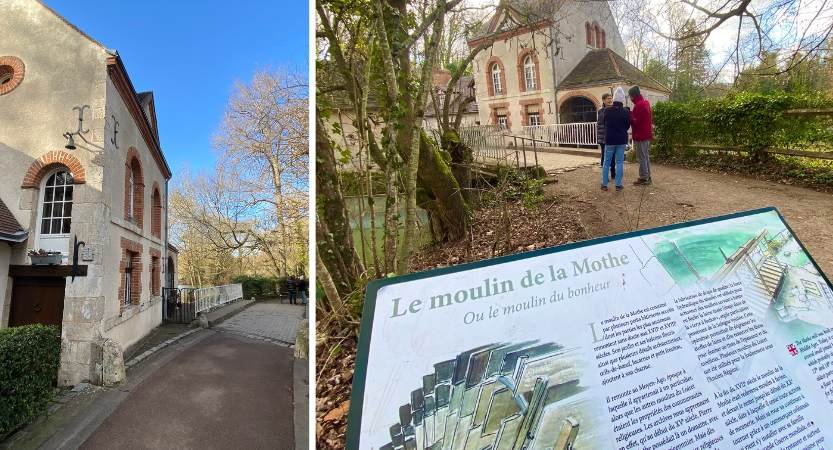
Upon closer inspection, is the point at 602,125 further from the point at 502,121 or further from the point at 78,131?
the point at 78,131

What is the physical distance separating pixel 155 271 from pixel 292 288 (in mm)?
571

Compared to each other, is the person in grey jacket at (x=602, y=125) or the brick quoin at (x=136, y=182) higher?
the person in grey jacket at (x=602, y=125)

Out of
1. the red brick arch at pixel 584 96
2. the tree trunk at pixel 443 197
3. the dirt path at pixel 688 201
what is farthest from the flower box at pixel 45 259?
the red brick arch at pixel 584 96

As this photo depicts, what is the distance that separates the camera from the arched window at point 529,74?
2711mm

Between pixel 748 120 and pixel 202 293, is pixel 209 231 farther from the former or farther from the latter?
pixel 748 120

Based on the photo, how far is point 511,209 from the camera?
2.50 meters

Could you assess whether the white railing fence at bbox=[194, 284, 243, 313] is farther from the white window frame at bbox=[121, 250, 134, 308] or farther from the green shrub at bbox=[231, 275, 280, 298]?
the white window frame at bbox=[121, 250, 134, 308]

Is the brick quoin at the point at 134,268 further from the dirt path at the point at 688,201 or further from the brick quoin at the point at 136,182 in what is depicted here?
the dirt path at the point at 688,201

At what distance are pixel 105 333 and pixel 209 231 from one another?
22.3 inches

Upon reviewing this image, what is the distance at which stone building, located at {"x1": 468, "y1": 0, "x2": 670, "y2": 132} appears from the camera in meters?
2.68

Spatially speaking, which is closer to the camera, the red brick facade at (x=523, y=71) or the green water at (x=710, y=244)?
the green water at (x=710, y=244)

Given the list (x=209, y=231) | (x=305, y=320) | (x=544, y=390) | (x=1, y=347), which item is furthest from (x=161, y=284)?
(x=544, y=390)

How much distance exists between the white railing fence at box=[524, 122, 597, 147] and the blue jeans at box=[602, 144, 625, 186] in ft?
0.55

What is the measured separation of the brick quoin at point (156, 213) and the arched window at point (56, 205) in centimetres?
29
